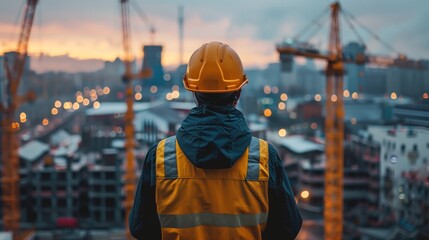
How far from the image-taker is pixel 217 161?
1.71 feet

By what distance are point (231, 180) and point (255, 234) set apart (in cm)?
7

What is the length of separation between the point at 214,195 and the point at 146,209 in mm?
95

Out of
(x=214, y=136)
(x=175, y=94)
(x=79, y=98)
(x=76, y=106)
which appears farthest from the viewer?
(x=175, y=94)

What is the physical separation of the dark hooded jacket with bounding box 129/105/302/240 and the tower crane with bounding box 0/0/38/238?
648cm

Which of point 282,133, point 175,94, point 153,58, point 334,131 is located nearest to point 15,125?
point 334,131

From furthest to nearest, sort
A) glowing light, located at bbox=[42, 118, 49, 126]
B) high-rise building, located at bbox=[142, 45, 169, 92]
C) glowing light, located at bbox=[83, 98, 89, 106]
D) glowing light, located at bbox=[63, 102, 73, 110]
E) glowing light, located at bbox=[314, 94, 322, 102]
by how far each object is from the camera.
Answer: glowing light, located at bbox=[314, 94, 322, 102] → high-rise building, located at bbox=[142, 45, 169, 92] → glowing light, located at bbox=[83, 98, 89, 106] → glowing light, located at bbox=[63, 102, 73, 110] → glowing light, located at bbox=[42, 118, 49, 126]

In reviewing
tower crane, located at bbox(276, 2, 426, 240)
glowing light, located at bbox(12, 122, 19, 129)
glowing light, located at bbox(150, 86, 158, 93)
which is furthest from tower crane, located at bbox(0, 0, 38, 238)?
glowing light, located at bbox(150, 86, 158, 93)

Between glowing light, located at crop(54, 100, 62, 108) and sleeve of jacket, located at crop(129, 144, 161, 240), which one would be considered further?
glowing light, located at crop(54, 100, 62, 108)

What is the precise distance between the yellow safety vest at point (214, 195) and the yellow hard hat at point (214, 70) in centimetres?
8

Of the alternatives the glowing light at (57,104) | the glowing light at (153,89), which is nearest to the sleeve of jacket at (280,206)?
the glowing light at (57,104)

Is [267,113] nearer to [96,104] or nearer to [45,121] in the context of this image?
[96,104]

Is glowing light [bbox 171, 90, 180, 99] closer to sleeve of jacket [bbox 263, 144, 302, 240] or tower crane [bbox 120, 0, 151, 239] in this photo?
tower crane [bbox 120, 0, 151, 239]

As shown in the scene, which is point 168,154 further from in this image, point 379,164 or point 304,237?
point 379,164

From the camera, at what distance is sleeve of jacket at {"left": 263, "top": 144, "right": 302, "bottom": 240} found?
56 cm
